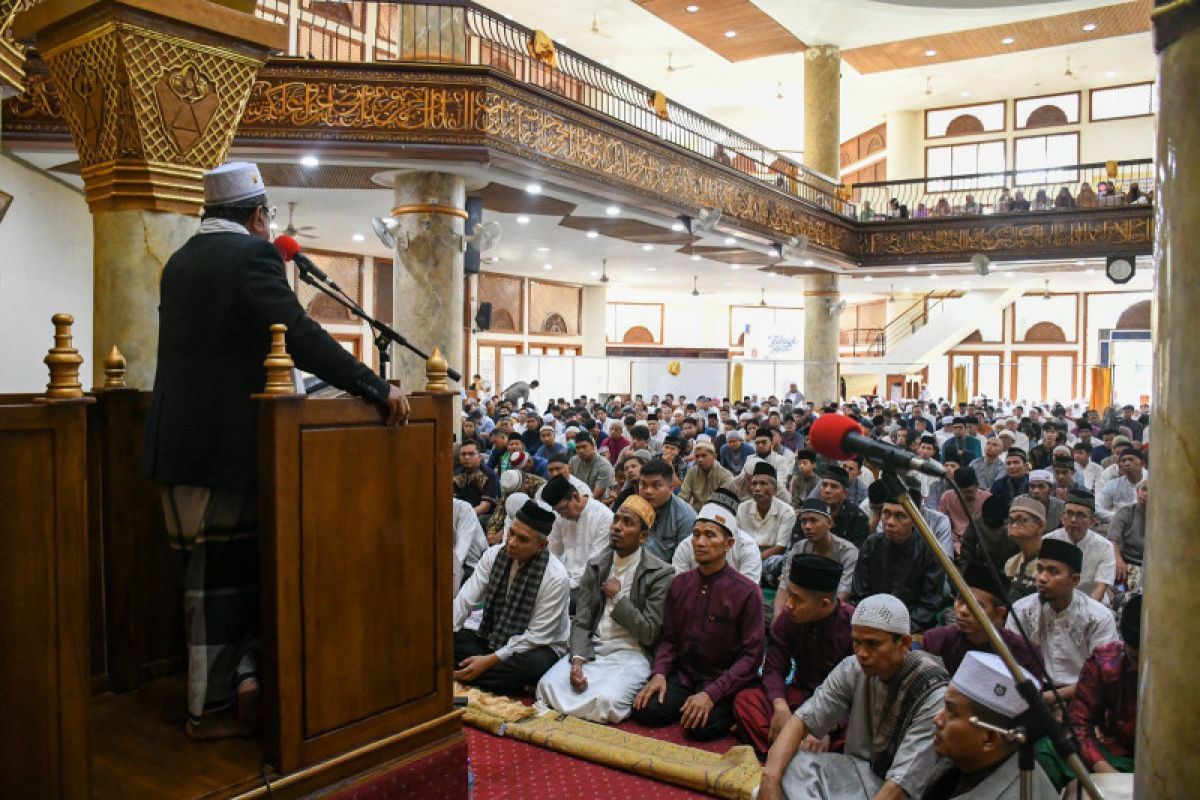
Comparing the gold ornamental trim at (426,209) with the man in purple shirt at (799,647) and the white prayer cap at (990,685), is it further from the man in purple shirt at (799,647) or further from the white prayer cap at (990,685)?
the white prayer cap at (990,685)

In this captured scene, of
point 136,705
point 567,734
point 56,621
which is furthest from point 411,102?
point 56,621

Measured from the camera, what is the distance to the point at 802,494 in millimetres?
6637

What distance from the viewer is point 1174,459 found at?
1.06m

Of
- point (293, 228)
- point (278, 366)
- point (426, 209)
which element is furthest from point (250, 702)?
point (293, 228)

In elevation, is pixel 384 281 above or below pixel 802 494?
above

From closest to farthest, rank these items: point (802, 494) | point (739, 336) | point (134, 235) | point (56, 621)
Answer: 1. point (56, 621)
2. point (134, 235)
3. point (802, 494)
4. point (739, 336)

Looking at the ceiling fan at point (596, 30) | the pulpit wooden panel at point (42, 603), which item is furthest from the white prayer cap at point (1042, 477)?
the ceiling fan at point (596, 30)

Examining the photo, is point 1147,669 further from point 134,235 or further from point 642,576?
point 642,576

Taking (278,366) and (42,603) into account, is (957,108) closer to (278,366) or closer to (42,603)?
(278,366)

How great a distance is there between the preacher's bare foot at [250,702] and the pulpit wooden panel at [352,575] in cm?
12

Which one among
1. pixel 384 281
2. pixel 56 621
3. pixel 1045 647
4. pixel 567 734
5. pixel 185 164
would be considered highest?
pixel 384 281

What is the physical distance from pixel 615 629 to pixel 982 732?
2.01 m

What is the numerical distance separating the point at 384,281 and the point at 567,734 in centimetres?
1233

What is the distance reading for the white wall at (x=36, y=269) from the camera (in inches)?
265
